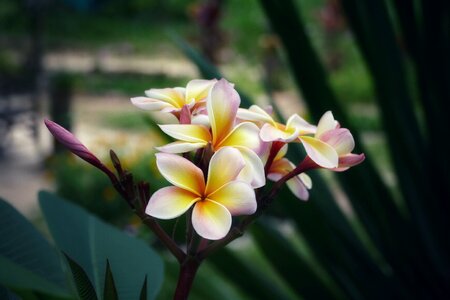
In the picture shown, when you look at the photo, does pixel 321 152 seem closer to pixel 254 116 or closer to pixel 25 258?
pixel 254 116

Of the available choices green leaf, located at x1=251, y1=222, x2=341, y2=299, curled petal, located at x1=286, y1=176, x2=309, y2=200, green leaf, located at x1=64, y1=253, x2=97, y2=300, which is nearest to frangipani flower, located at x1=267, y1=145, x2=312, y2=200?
curled petal, located at x1=286, y1=176, x2=309, y2=200

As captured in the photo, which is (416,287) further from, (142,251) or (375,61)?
(142,251)

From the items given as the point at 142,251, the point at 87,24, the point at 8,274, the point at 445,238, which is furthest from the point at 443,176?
the point at 87,24

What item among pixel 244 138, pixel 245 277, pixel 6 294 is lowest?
pixel 6 294

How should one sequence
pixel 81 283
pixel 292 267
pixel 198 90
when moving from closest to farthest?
pixel 81 283
pixel 198 90
pixel 292 267

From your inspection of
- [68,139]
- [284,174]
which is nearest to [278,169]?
[284,174]

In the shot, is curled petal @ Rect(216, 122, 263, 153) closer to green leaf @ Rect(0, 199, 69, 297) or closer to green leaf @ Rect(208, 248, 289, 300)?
green leaf @ Rect(0, 199, 69, 297)

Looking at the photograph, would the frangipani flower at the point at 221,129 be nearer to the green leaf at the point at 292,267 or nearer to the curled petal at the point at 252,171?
the curled petal at the point at 252,171
